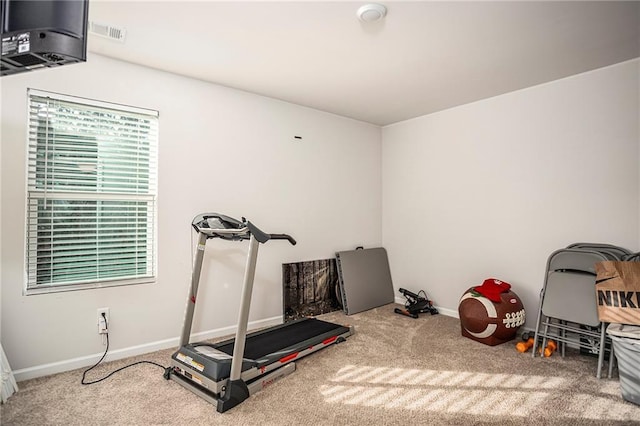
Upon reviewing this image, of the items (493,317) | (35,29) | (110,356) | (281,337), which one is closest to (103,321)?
(110,356)

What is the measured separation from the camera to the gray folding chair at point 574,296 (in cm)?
252

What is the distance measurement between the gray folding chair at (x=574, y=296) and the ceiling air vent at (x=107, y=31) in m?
3.77

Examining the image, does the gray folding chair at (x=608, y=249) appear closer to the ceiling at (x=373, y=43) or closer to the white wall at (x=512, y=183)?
the white wall at (x=512, y=183)

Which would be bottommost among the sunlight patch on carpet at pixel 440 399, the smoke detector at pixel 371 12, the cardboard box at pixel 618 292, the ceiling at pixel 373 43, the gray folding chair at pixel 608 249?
the sunlight patch on carpet at pixel 440 399

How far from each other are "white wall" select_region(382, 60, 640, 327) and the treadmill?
1.97 meters

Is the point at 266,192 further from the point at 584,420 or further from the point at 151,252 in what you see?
the point at 584,420

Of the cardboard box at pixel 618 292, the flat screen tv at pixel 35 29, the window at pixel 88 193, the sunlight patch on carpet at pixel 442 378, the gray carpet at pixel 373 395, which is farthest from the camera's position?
the window at pixel 88 193

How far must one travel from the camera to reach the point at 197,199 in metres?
3.09

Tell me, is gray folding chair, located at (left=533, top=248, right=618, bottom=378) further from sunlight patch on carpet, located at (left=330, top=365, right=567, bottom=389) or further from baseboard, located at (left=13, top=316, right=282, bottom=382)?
baseboard, located at (left=13, top=316, right=282, bottom=382)

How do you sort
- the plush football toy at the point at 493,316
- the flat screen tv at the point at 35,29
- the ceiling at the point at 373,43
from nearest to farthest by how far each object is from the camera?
the flat screen tv at the point at 35,29 < the ceiling at the point at 373,43 < the plush football toy at the point at 493,316

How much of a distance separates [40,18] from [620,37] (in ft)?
11.1

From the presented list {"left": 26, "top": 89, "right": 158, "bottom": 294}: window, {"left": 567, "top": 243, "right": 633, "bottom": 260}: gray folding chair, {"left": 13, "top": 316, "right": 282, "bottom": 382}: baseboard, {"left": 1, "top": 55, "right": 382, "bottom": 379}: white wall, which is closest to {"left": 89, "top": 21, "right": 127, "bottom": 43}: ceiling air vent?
{"left": 1, "top": 55, "right": 382, "bottom": 379}: white wall

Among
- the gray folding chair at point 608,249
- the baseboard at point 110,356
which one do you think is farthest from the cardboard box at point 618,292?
the baseboard at point 110,356

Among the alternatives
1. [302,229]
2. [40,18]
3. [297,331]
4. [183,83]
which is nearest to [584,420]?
[297,331]
